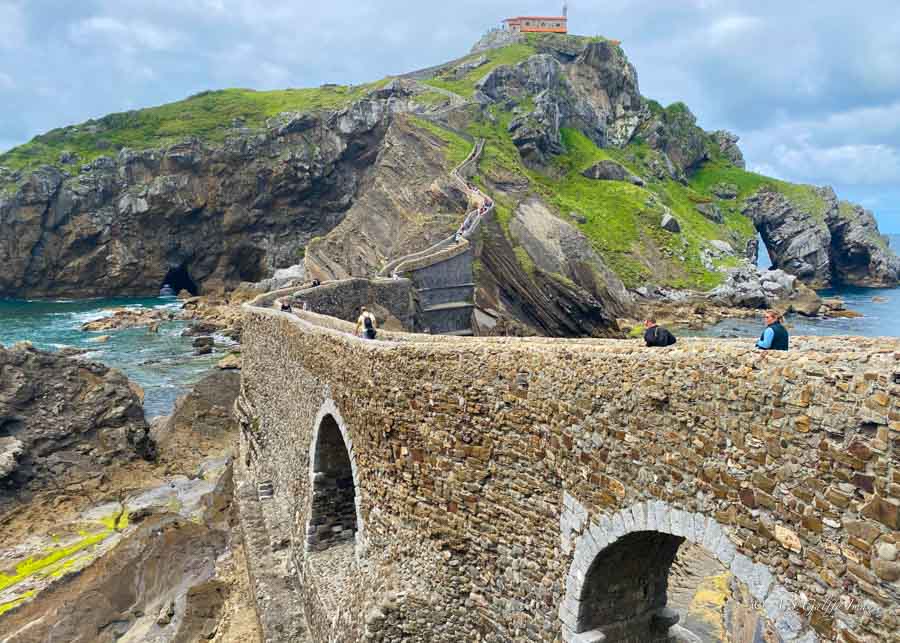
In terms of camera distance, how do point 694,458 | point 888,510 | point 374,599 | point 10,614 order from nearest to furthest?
1. point 888,510
2. point 694,458
3. point 374,599
4. point 10,614

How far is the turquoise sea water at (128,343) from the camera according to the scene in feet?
121

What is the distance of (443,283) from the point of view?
115ft

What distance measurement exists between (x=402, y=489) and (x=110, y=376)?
76.1ft

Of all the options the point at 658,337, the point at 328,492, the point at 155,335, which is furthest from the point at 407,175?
the point at 658,337

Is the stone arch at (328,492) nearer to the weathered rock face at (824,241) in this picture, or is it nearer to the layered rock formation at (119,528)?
the layered rock formation at (119,528)

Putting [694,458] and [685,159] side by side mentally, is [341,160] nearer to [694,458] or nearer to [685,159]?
[685,159]

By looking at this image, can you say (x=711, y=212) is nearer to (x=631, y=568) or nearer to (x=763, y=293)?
(x=763, y=293)

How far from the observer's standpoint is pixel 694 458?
5816mm

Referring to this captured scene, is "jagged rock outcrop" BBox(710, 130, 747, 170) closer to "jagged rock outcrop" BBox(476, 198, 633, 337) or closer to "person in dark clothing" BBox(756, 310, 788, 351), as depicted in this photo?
"jagged rock outcrop" BBox(476, 198, 633, 337)

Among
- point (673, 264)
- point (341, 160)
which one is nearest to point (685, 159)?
point (673, 264)

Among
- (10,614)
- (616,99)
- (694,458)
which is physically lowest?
(10,614)

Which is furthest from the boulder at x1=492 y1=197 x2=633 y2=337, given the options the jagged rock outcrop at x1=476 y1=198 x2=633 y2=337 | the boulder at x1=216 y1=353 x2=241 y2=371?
the boulder at x1=216 y1=353 x2=241 y2=371

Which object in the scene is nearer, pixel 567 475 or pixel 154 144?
pixel 567 475

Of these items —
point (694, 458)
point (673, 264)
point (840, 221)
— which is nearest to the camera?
point (694, 458)
